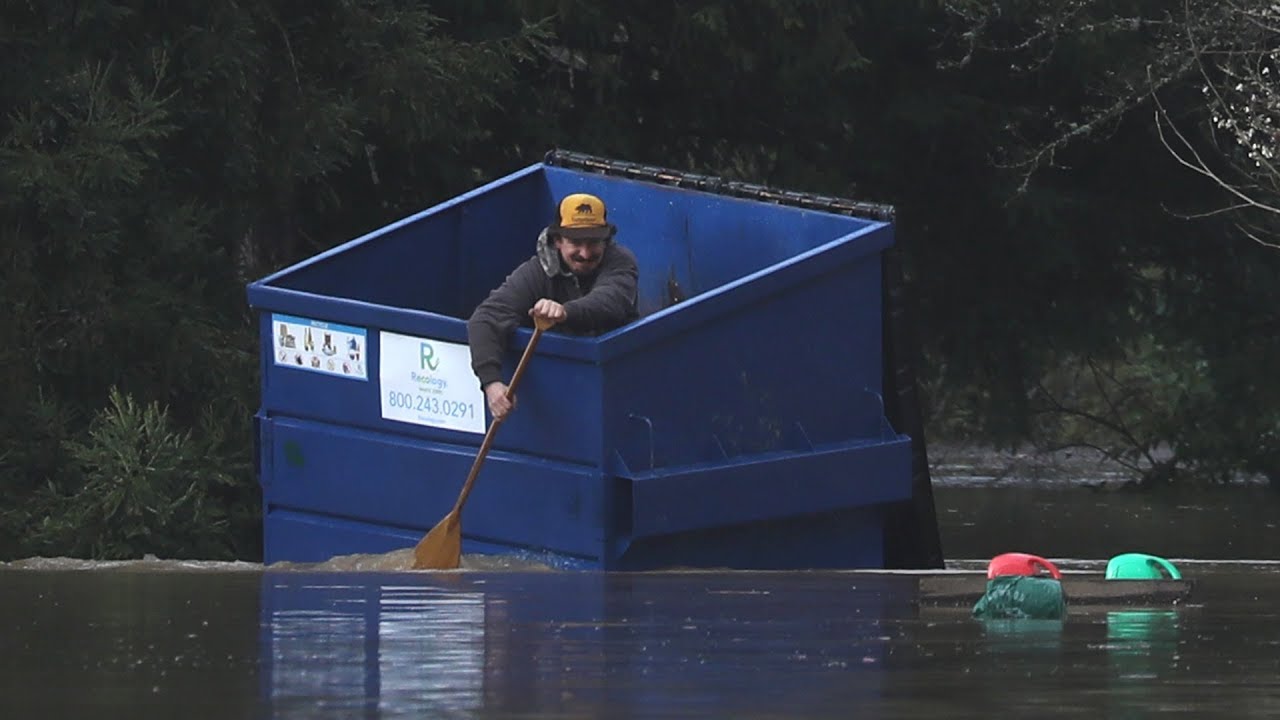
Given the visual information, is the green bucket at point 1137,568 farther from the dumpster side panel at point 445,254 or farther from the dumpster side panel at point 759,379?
the dumpster side panel at point 445,254

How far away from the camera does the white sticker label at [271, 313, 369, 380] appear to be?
11.1 metres

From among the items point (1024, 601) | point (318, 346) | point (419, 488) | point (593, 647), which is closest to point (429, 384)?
point (419, 488)

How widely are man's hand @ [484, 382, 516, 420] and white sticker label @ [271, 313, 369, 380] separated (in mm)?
925

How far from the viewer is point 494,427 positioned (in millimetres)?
10352

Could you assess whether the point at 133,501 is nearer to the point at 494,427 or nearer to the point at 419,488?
the point at 419,488

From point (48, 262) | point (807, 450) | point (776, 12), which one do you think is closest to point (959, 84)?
point (776, 12)

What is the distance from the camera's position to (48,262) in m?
14.7

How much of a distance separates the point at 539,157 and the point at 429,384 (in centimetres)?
726

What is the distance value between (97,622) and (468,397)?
2.51 metres

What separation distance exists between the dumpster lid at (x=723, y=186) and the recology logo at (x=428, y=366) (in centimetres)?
205

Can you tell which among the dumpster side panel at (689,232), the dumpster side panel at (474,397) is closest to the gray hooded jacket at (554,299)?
the dumpster side panel at (474,397)

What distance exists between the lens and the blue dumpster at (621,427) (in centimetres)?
1039

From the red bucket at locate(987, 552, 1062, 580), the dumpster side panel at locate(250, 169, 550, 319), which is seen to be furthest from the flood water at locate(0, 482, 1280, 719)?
the dumpster side panel at locate(250, 169, 550, 319)

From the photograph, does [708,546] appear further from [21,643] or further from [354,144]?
[354,144]
